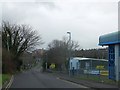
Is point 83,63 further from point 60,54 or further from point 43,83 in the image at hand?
point 43,83

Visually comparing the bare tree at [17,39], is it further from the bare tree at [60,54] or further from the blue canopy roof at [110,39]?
the blue canopy roof at [110,39]

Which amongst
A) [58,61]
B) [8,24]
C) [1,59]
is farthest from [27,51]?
[1,59]

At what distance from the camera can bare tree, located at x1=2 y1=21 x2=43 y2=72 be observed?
80625 mm

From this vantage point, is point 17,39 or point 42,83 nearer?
point 42,83

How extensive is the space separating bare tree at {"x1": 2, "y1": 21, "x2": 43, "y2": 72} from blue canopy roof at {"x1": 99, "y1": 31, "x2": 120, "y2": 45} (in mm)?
41817

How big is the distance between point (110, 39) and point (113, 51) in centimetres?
161

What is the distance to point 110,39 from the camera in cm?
Answer: 3719

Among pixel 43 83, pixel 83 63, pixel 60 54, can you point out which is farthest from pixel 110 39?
pixel 60 54

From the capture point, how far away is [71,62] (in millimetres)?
72062

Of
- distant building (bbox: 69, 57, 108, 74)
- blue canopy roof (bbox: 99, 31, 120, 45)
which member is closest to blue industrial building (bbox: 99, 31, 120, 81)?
blue canopy roof (bbox: 99, 31, 120, 45)

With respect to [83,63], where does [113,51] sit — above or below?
above

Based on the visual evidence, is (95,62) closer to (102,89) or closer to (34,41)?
(34,41)

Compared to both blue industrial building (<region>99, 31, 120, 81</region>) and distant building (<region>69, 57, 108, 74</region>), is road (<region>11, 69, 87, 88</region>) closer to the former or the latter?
blue industrial building (<region>99, 31, 120, 81</region>)

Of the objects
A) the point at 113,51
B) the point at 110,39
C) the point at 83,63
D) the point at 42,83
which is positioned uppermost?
the point at 110,39
